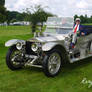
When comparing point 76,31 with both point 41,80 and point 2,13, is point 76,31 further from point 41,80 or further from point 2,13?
point 2,13

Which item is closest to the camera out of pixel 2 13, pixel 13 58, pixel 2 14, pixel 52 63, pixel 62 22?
pixel 52 63

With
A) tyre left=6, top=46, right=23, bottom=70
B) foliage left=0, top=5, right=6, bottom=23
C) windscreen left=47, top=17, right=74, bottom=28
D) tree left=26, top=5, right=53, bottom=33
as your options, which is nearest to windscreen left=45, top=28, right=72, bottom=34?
windscreen left=47, top=17, right=74, bottom=28

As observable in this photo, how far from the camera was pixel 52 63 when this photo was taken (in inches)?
224

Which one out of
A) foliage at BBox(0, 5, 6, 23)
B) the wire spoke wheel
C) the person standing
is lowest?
the wire spoke wheel

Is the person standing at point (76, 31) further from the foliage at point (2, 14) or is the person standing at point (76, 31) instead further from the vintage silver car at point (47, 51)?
the foliage at point (2, 14)

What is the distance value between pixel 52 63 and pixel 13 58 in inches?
51.7

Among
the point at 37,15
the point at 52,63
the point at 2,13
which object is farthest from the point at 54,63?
the point at 37,15

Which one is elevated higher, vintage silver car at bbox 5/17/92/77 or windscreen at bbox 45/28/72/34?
windscreen at bbox 45/28/72/34

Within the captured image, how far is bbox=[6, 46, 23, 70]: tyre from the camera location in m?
6.12

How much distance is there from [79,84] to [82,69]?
1591mm

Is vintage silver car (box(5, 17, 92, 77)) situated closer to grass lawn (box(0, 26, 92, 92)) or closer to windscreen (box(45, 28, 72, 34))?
windscreen (box(45, 28, 72, 34))

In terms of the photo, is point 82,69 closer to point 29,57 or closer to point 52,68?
point 52,68

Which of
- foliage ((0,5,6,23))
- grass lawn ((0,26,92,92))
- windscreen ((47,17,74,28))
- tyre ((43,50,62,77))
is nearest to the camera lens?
grass lawn ((0,26,92,92))

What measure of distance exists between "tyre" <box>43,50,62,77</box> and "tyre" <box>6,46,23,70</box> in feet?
3.70
